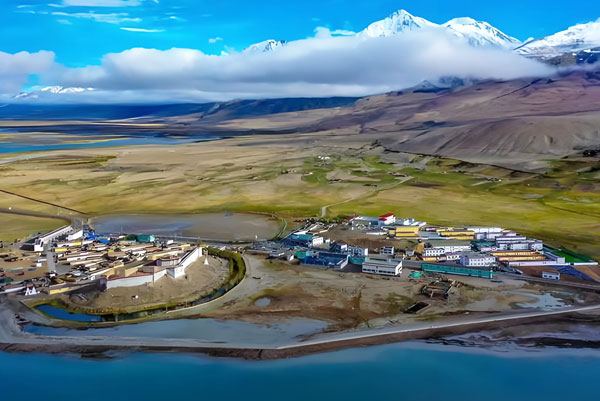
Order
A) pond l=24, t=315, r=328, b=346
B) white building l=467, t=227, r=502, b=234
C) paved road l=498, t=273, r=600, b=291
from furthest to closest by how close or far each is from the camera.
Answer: white building l=467, t=227, r=502, b=234, paved road l=498, t=273, r=600, b=291, pond l=24, t=315, r=328, b=346

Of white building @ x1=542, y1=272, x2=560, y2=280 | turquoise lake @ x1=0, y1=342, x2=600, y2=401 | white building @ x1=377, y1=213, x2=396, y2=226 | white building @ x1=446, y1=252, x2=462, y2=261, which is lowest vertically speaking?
turquoise lake @ x1=0, y1=342, x2=600, y2=401

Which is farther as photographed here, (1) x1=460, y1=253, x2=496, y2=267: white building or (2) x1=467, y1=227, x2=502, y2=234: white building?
(2) x1=467, y1=227, x2=502, y2=234: white building

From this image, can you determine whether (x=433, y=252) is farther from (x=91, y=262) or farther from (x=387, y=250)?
(x=91, y=262)

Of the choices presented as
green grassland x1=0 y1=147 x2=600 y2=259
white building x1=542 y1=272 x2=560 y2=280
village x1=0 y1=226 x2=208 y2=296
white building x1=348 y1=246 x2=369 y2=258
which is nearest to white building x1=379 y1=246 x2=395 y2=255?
white building x1=348 y1=246 x2=369 y2=258

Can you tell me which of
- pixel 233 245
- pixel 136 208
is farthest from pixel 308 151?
pixel 233 245

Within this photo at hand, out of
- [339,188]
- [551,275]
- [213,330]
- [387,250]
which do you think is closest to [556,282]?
[551,275]

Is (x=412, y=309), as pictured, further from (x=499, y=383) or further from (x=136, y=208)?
(x=136, y=208)

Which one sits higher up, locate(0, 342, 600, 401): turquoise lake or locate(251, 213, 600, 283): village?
locate(251, 213, 600, 283): village

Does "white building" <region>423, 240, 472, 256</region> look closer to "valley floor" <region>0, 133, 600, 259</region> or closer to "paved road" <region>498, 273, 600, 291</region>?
"paved road" <region>498, 273, 600, 291</region>
